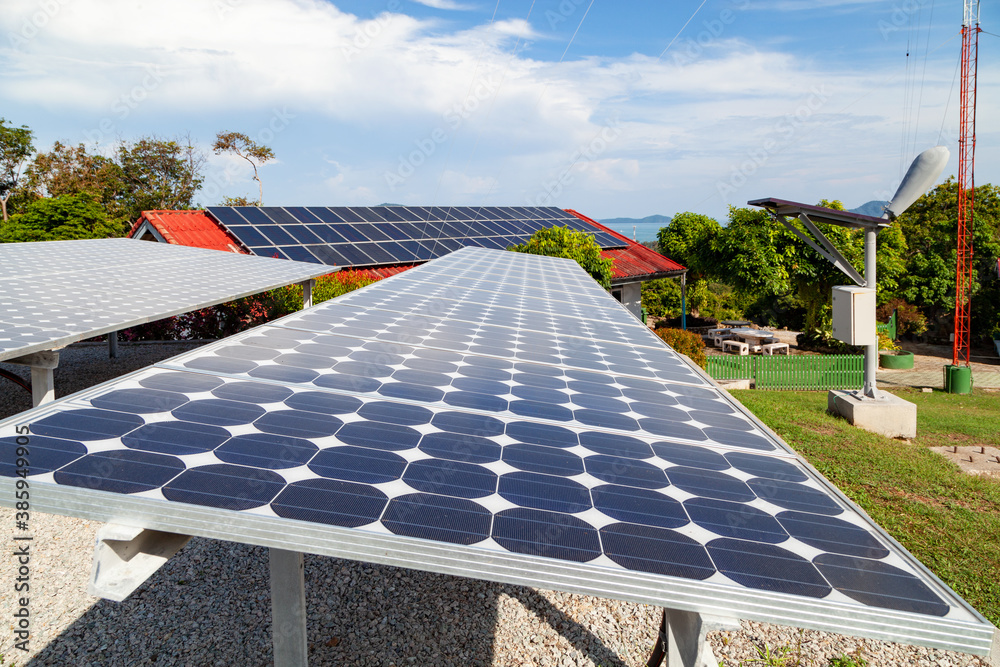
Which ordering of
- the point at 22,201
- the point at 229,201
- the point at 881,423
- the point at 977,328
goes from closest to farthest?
the point at 881,423 < the point at 977,328 < the point at 22,201 < the point at 229,201

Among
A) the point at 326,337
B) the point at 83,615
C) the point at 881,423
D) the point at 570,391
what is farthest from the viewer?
the point at 881,423

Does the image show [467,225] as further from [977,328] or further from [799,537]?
[977,328]

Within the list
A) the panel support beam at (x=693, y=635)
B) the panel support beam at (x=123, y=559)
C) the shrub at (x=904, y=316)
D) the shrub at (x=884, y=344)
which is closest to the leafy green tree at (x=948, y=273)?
the shrub at (x=904, y=316)

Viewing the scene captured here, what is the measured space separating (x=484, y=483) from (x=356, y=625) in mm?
4141

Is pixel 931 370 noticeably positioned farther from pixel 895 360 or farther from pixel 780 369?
pixel 780 369

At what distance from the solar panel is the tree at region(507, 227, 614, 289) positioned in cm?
1898

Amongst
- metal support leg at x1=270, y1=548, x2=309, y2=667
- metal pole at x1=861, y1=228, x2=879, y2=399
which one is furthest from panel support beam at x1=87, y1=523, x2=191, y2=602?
metal pole at x1=861, y1=228, x2=879, y2=399

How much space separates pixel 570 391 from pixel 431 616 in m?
3.02

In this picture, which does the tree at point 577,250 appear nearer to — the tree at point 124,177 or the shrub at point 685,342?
the shrub at point 685,342

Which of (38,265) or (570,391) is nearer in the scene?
(570,391)

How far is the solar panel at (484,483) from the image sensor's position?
6.57 feet

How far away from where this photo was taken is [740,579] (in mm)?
2090

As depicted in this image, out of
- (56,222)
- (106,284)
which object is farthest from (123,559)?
(56,222)

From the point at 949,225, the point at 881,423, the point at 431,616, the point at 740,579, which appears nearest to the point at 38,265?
the point at 431,616
